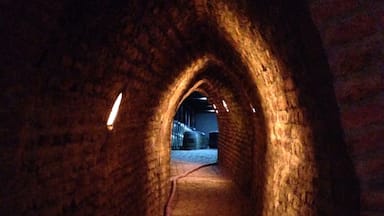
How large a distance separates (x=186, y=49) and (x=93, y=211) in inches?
102

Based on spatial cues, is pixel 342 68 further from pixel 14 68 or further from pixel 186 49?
pixel 186 49

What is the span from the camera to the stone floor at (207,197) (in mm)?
7410

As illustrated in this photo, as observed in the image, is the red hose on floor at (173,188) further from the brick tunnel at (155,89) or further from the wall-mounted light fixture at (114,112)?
the wall-mounted light fixture at (114,112)

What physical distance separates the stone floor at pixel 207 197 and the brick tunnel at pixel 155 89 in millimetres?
2331

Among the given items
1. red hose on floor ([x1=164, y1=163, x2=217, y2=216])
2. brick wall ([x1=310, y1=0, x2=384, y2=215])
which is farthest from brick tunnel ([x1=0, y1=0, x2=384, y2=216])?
red hose on floor ([x1=164, y1=163, x2=217, y2=216])

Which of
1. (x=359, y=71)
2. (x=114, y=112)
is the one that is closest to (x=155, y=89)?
(x=114, y=112)

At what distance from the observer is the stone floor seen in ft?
24.3

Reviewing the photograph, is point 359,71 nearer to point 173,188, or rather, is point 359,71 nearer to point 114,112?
point 114,112

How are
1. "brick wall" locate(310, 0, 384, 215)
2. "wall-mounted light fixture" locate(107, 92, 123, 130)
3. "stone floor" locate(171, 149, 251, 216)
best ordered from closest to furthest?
"brick wall" locate(310, 0, 384, 215) → "wall-mounted light fixture" locate(107, 92, 123, 130) → "stone floor" locate(171, 149, 251, 216)

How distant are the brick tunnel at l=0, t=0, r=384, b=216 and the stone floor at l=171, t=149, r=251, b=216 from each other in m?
2.33

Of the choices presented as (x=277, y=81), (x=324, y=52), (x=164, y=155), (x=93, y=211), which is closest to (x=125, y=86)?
(x=93, y=211)

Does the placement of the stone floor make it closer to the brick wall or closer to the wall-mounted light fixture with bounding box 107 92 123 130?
the wall-mounted light fixture with bounding box 107 92 123 130

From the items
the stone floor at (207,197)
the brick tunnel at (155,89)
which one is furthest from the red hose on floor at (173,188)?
the brick tunnel at (155,89)

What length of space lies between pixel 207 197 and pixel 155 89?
396 centimetres
